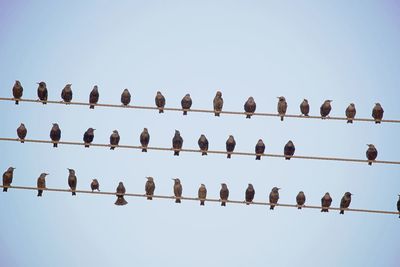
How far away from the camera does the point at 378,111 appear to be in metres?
21.1

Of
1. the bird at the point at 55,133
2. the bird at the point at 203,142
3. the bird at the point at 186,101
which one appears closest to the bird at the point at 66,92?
the bird at the point at 55,133

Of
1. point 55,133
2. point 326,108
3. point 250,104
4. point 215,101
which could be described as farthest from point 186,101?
point 326,108

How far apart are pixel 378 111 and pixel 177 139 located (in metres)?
4.61

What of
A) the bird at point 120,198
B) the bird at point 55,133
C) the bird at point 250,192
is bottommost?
the bird at point 120,198

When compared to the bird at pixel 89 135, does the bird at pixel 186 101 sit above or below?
above

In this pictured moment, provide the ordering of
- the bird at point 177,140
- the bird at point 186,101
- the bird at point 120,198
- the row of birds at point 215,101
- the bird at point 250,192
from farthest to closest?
the bird at point 250,192, the bird at point 186,101, the bird at point 177,140, the row of birds at point 215,101, the bird at point 120,198

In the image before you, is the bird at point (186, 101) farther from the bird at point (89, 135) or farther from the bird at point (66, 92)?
the bird at point (66, 92)

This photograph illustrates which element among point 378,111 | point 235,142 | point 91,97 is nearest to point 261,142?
point 235,142

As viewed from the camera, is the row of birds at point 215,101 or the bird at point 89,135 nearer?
the row of birds at point 215,101

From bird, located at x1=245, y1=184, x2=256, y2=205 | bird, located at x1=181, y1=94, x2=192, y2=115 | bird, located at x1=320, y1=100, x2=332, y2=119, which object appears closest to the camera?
bird, located at x1=320, y1=100, x2=332, y2=119

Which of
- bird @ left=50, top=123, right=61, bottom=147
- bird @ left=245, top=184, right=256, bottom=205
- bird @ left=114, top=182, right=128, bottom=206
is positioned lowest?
bird @ left=114, top=182, right=128, bottom=206

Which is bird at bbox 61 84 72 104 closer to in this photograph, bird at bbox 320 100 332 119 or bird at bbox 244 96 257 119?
bird at bbox 244 96 257 119

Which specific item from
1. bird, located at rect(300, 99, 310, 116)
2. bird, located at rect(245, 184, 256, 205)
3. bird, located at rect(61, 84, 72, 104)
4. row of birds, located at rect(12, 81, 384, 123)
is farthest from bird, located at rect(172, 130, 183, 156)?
bird, located at rect(300, 99, 310, 116)

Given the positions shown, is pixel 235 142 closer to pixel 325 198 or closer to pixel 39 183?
pixel 325 198
